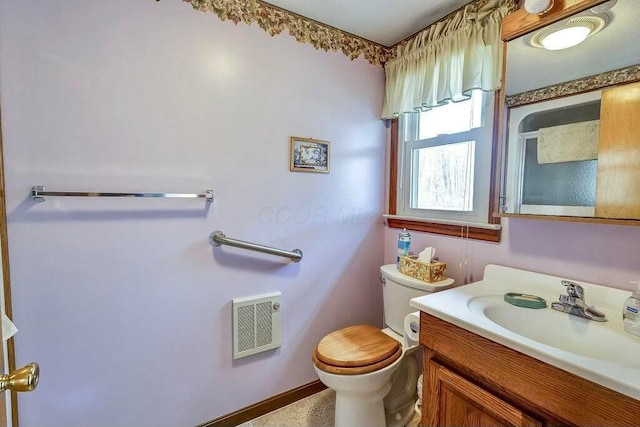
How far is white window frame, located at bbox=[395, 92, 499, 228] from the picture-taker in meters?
1.42

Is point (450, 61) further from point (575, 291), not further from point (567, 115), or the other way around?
point (575, 291)

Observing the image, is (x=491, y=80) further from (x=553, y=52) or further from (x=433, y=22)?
(x=433, y=22)

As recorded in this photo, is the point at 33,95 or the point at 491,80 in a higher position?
the point at 491,80

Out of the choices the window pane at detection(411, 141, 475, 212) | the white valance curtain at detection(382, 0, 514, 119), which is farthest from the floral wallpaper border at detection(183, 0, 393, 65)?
the window pane at detection(411, 141, 475, 212)

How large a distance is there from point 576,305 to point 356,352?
0.84m

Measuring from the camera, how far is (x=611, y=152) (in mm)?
959

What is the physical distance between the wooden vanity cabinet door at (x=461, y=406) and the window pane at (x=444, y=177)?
864mm

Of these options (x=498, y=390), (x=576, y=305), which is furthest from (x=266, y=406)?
(x=576, y=305)

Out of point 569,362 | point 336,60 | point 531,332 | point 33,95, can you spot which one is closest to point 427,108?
point 336,60

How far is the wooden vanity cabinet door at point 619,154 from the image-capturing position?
91 centimetres

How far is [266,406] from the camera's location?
1.55 m

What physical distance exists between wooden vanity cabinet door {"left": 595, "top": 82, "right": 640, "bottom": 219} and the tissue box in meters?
0.64

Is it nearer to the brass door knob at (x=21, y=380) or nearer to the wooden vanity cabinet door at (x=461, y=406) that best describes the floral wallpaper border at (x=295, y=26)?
the brass door knob at (x=21, y=380)

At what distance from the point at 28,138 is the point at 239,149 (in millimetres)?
752
